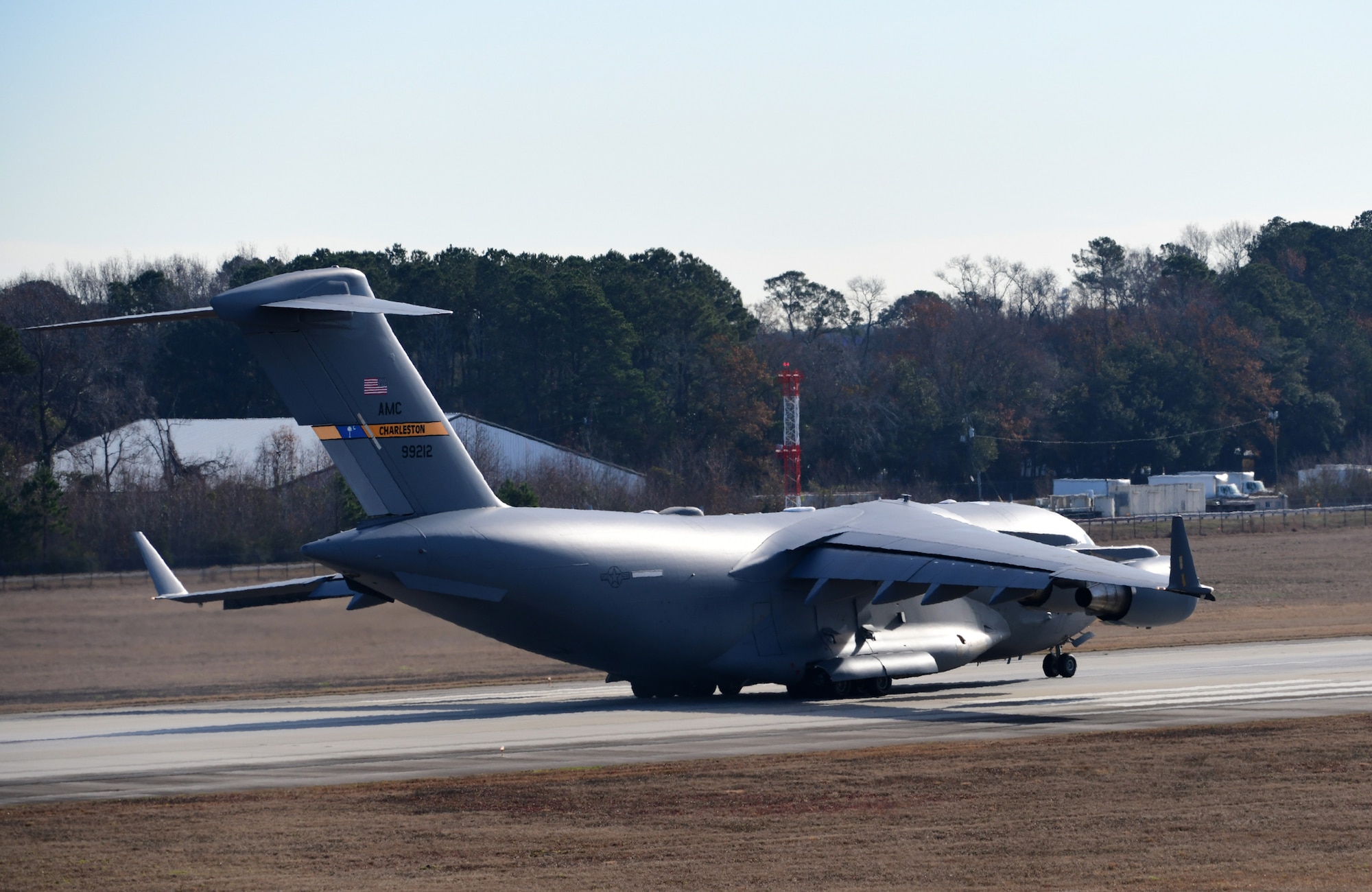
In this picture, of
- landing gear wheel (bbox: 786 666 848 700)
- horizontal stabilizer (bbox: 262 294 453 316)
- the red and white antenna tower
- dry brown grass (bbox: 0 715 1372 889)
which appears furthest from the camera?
the red and white antenna tower

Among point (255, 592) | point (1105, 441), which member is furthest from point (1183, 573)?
point (1105, 441)

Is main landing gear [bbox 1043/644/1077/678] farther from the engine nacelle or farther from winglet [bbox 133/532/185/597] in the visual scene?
winglet [bbox 133/532/185/597]

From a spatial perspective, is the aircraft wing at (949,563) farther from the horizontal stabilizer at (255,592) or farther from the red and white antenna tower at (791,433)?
the red and white antenna tower at (791,433)

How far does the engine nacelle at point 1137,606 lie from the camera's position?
23.9 metres

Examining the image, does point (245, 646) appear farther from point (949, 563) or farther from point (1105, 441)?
point (1105, 441)

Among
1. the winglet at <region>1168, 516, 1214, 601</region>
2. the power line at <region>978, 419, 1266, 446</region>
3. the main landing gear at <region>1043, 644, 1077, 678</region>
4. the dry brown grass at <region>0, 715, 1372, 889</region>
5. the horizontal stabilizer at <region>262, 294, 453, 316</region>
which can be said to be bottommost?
the main landing gear at <region>1043, 644, 1077, 678</region>

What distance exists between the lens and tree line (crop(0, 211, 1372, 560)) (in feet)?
268

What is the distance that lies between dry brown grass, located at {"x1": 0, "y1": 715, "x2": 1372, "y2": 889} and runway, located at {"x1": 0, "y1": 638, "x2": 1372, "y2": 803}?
161 cm

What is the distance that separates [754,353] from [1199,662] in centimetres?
6459

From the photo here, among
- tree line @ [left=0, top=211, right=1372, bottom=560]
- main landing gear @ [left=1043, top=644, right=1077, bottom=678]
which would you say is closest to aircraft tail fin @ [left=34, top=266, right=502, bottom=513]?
main landing gear @ [left=1043, top=644, right=1077, bottom=678]

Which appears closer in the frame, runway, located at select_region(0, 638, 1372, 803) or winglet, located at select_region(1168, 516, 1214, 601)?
runway, located at select_region(0, 638, 1372, 803)

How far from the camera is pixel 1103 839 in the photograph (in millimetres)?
13148

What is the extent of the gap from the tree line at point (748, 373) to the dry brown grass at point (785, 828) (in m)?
43.7

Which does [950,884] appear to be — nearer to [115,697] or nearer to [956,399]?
[115,697]
